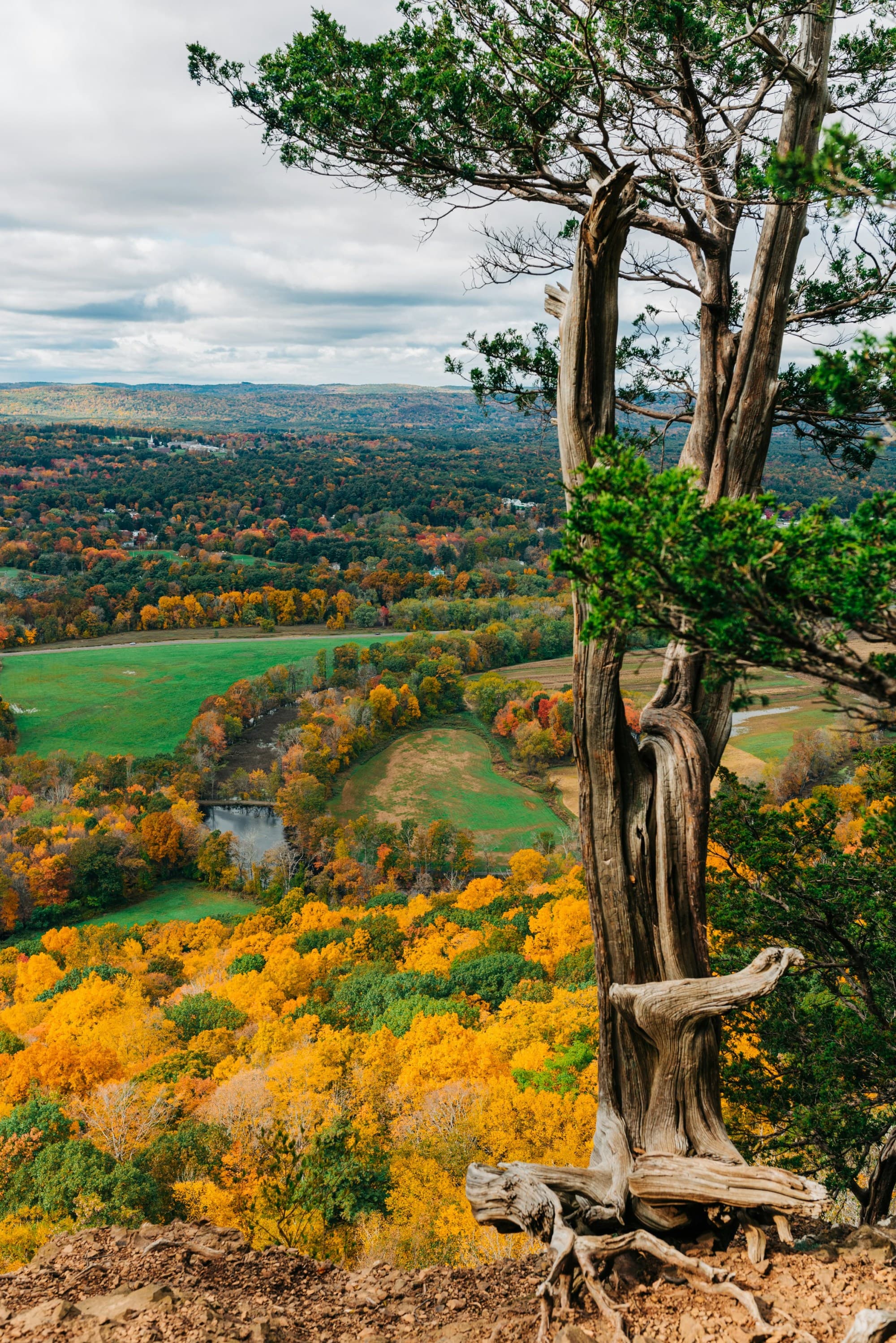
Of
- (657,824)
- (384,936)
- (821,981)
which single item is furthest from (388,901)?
(657,824)

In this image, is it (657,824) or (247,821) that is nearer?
(657,824)

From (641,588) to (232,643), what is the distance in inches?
3154

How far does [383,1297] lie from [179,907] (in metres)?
41.2

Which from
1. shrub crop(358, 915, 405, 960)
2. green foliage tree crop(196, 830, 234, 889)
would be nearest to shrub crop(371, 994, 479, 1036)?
shrub crop(358, 915, 405, 960)

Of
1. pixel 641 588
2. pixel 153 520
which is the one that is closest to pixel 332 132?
pixel 641 588

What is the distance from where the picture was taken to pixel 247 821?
55.1 meters

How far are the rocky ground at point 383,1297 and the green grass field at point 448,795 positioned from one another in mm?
43042

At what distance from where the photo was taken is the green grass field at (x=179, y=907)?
1626 inches

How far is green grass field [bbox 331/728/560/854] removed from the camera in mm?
50406

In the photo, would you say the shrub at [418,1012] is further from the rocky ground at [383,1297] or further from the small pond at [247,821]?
the small pond at [247,821]

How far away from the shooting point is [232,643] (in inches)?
3155

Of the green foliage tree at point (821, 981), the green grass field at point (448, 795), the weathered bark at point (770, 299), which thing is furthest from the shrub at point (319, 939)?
the weathered bark at point (770, 299)

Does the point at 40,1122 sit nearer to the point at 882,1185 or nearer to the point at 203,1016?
the point at 203,1016

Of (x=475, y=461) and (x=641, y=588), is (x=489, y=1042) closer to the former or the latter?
(x=641, y=588)
